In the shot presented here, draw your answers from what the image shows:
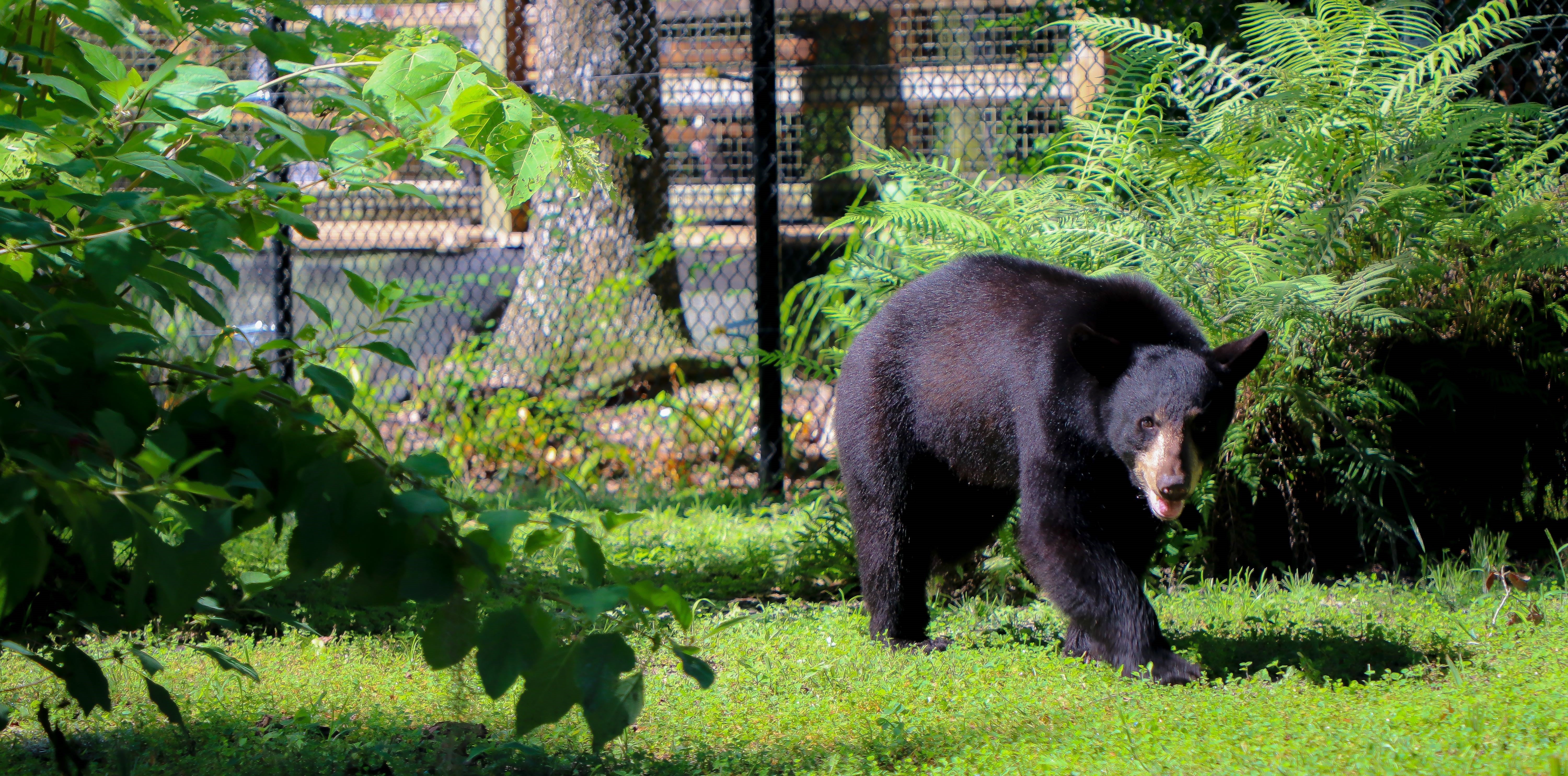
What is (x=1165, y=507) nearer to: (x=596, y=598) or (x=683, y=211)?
(x=596, y=598)

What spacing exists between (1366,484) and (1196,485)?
1845mm

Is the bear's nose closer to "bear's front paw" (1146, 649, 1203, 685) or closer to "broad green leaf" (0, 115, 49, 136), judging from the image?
"bear's front paw" (1146, 649, 1203, 685)

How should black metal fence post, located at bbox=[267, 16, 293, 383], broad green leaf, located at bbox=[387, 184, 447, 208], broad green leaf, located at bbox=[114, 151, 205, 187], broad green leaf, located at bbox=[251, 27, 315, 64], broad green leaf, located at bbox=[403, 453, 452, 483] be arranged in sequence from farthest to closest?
black metal fence post, located at bbox=[267, 16, 293, 383], broad green leaf, located at bbox=[251, 27, 315, 64], broad green leaf, located at bbox=[387, 184, 447, 208], broad green leaf, located at bbox=[114, 151, 205, 187], broad green leaf, located at bbox=[403, 453, 452, 483]

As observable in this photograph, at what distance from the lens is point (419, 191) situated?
199cm

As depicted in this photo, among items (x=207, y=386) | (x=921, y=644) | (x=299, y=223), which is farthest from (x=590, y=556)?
(x=921, y=644)

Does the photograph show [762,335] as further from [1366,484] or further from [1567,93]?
[1567,93]

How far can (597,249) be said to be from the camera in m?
8.41

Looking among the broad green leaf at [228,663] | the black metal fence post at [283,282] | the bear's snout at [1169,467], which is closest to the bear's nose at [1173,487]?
the bear's snout at [1169,467]

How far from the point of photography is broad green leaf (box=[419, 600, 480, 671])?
1.56 m

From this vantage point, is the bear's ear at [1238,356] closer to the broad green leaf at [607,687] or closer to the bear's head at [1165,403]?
the bear's head at [1165,403]

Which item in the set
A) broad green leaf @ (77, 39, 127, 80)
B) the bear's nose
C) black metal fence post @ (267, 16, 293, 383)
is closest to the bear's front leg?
the bear's nose

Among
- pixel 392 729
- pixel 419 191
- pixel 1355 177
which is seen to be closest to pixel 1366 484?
pixel 1355 177

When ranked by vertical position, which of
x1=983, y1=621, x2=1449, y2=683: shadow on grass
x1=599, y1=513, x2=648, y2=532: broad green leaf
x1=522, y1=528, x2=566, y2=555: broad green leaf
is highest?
x1=599, y1=513, x2=648, y2=532: broad green leaf

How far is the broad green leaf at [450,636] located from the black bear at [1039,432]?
2223 millimetres
